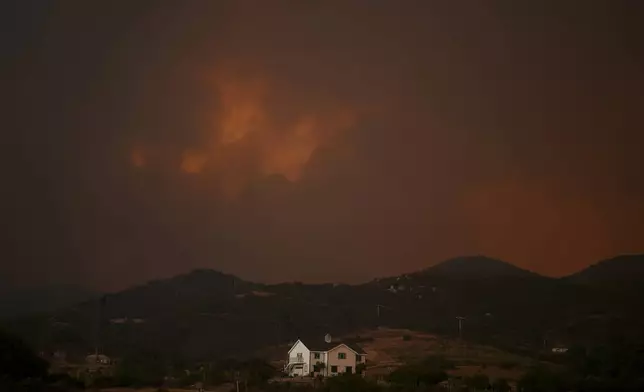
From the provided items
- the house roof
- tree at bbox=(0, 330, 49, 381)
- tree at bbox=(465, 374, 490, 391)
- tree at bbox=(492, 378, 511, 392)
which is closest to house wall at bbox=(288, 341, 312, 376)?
the house roof

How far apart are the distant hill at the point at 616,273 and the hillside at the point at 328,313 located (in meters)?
0.46

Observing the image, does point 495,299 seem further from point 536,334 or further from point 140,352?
point 140,352

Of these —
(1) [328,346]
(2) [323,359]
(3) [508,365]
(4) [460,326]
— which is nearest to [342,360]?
(2) [323,359]

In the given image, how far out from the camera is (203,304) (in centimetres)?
2331

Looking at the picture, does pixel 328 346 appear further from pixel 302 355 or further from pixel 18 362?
pixel 18 362

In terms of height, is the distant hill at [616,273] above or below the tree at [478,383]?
above

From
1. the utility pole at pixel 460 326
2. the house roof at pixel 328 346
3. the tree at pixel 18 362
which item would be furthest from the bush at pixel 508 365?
the tree at pixel 18 362

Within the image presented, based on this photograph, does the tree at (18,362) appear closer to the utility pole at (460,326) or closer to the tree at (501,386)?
the tree at (501,386)

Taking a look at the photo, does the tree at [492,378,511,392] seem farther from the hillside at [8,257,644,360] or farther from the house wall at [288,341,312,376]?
the house wall at [288,341,312,376]

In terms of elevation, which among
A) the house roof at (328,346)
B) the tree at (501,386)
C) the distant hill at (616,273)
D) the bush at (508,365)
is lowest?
the tree at (501,386)

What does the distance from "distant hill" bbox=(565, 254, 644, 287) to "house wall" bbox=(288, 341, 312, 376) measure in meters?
10.3

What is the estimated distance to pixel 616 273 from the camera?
25.8 meters

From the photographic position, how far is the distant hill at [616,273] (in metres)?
25.7

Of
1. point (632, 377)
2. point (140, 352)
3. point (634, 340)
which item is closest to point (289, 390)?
point (140, 352)
